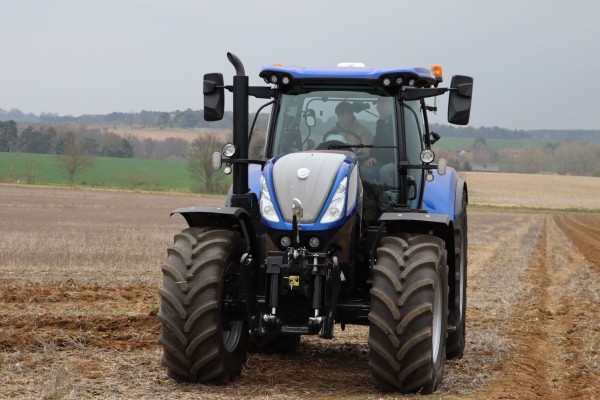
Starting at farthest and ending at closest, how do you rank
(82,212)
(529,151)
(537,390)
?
(529,151)
(82,212)
(537,390)

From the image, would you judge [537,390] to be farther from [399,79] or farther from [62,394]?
[62,394]

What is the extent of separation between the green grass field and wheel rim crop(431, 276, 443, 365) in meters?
67.4

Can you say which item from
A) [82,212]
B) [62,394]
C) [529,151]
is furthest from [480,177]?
[62,394]

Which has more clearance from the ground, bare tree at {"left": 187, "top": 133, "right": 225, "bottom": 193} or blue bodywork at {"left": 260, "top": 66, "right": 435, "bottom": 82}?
blue bodywork at {"left": 260, "top": 66, "right": 435, "bottom": 82}

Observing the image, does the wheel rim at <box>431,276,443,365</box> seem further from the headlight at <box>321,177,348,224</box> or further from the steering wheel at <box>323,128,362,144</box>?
the steering wheel at <box>323,128,362,144</box>

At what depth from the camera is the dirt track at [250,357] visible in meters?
6.99

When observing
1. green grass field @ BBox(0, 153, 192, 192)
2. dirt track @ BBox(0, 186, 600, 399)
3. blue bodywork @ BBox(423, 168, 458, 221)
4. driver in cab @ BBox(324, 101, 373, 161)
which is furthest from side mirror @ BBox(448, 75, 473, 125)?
green grass field @ BBox(0, 153, 192, 192)

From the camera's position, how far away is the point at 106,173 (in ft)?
285

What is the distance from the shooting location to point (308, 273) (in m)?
6.92

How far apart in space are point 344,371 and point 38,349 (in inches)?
102

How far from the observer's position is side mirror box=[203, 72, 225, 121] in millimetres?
7941

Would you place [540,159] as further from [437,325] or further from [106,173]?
[437,325]

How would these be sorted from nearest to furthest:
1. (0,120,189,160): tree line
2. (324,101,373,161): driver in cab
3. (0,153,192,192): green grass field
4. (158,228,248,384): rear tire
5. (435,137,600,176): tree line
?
(158,228,248,384): rear tire, (324,101,373,161): driver in cab, (0,153,192,192): green grass field, (0,120,189,160): tree line, (435,137,600,176): tree line

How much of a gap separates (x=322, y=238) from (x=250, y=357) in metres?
2.20
